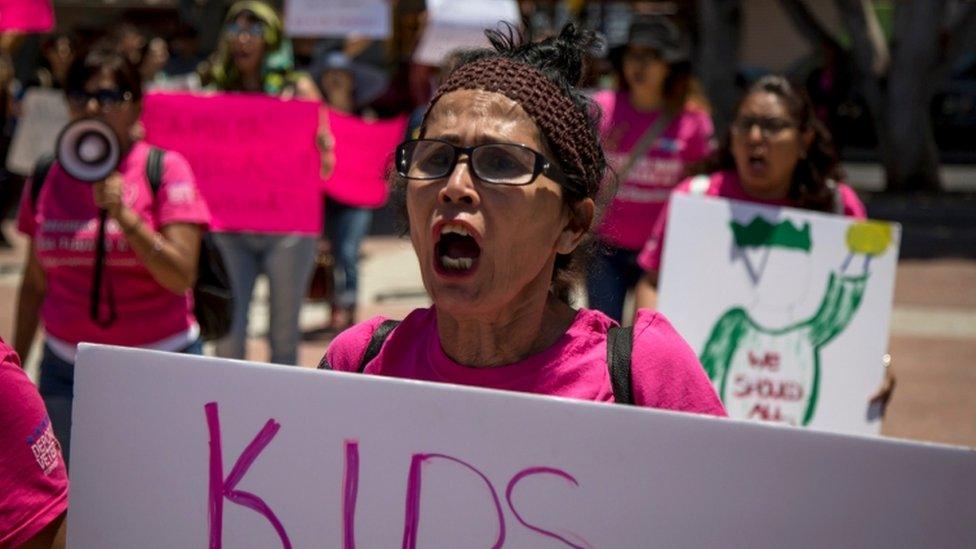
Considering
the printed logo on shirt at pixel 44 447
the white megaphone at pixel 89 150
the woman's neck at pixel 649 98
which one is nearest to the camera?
the printed logo on shirt at pixel 44 447

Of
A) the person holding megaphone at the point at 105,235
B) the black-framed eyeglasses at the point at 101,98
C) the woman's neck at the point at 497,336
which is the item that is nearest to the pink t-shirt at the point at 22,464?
the woman's neck at the point at 497,336

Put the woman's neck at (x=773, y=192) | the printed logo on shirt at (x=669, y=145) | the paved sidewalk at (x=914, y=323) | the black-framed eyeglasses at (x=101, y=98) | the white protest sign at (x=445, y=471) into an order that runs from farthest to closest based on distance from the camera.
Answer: the paved sidewalk at (x=914, y=323) → the printed logo on shirt at (x=669, y=145) → the woman's neck at (x=773, y=192) → the black-framed eyeglasses at (x=101, y=98) → the white protest sign at (x=445, y=471)

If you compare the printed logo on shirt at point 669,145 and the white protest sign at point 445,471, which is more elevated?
the printed logo on shirt at point 669,145

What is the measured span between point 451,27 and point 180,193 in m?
4.25

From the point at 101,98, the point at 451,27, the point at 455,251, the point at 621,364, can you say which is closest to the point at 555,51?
the point at 455,251

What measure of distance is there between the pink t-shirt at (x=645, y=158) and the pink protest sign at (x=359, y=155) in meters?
2.33

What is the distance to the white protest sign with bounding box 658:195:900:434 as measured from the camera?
4113 millimetres

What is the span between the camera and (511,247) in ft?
6.54

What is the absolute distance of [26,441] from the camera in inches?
81.3

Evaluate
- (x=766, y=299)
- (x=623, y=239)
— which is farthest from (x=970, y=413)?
(x=766, y=299)

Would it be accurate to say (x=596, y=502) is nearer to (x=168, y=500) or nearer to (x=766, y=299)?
(x=168, y=500)

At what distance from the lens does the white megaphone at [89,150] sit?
12.1 ft

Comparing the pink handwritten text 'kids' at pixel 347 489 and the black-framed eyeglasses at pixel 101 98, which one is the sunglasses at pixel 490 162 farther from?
the black-framed eyeglasses at pixel 101 98

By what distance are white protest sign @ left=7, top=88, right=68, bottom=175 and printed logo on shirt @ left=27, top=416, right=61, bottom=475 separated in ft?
22.1
